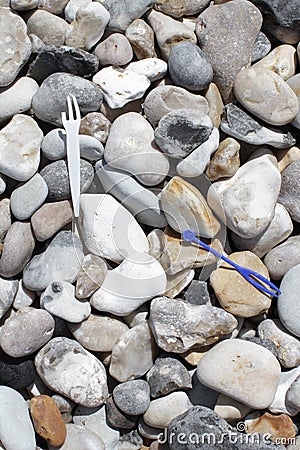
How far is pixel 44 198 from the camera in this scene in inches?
64.4

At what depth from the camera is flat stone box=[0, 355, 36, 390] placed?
1627mm

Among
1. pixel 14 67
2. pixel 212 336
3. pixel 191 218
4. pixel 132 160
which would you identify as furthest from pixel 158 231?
pixel 14 67

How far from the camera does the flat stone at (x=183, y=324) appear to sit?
5.29 feet

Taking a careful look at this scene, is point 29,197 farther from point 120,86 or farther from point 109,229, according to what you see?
point 120,86

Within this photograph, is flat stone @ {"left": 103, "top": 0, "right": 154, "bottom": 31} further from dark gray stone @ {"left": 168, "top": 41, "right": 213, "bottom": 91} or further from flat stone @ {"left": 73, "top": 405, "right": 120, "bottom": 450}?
flat stone @ {"left": 73, "top": 405, "right": 120, "bottom": 450}

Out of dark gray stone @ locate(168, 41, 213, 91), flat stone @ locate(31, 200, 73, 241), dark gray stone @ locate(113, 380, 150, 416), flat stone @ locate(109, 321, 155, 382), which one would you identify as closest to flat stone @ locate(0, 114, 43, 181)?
flat stone @ locate(31, 200, 73, 241)

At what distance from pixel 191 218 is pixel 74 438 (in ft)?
2.24

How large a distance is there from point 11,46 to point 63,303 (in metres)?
0.73

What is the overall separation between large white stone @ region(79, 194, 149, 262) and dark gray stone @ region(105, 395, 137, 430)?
1.33 ft

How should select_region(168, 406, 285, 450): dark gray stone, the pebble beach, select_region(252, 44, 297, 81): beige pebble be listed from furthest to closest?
select_region(252, 44, 297, 81): beige pebble < the pebble beach < select_region(168, 406, 285, 450): dark gray stone

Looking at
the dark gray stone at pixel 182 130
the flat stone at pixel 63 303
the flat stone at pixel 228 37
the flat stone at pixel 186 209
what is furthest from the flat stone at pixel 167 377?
the flat stone at pixel 228 37

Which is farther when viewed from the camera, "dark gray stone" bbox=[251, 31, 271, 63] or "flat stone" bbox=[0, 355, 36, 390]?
"dark gray stone" bbox=[251, 31, 271, 63]

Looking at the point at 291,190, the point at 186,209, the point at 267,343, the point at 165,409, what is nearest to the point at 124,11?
the point at 186,209

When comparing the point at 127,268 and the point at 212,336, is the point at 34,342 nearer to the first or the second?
the point at 127,268
